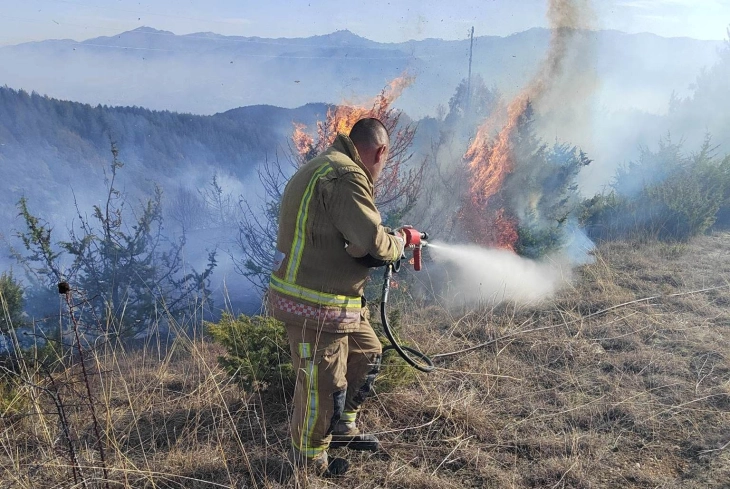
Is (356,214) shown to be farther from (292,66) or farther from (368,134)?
(292,66)

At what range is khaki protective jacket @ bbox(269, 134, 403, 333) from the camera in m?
2.66

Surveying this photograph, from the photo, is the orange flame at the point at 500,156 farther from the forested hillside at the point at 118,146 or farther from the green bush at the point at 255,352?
the forested hillside at the point at 118,146

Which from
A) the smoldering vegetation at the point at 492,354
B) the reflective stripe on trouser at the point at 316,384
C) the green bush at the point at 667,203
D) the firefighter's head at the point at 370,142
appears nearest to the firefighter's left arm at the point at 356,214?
the firefighter's head at the point at 370,142

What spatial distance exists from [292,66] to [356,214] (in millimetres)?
18287

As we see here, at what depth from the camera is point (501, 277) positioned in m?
7.08

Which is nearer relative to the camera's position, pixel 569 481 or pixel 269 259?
pixel 569 481

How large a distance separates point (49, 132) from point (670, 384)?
2062 centimetres

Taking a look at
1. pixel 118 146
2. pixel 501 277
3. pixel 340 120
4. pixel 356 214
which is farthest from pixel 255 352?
pixel 118 146

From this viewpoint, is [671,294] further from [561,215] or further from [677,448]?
[677,448]

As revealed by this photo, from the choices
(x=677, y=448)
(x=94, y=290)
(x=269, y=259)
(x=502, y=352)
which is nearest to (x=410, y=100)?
(x=269, y=259)

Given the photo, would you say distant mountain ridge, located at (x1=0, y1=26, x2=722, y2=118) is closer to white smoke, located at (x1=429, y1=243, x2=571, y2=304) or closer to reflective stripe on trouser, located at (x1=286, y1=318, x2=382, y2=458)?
white smoke, located at (x1=429, y1=243, x2=571, y2=304)

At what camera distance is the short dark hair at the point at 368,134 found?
299 centimetres

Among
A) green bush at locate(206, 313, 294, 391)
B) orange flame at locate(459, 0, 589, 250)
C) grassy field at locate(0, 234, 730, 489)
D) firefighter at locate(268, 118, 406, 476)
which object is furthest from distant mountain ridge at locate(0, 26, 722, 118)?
firefighter at locate(268, 118, 406, 476)

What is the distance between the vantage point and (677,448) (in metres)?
3.34
